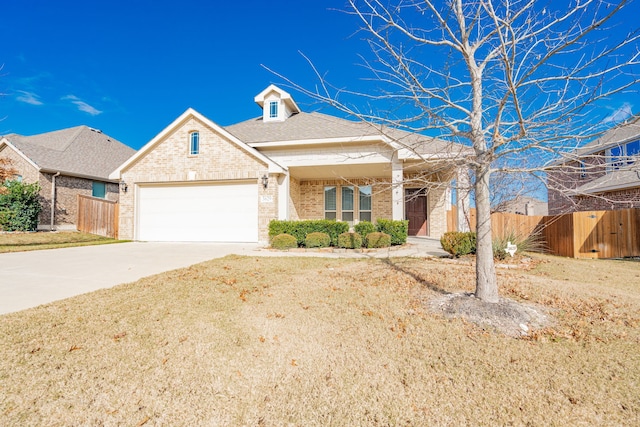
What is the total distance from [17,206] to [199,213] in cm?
998

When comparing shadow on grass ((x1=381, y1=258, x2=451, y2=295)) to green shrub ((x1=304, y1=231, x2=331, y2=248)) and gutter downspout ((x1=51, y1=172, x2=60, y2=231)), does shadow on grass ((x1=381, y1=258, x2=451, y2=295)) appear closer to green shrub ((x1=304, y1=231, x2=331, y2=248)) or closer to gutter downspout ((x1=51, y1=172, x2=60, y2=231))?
green shrub ((x1=304, y1=231, x2=331, y2=248))

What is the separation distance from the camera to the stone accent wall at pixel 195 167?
41.1ft

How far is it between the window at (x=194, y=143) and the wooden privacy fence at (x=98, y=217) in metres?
5.43

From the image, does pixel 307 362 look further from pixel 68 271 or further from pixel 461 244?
pixel 461 244

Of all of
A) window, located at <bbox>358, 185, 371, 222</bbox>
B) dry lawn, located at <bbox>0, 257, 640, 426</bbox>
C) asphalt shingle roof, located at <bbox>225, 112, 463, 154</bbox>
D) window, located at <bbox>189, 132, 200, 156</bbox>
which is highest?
asphalt shingle roof, located at <bbox>225, 112, 463, 154</bbox>

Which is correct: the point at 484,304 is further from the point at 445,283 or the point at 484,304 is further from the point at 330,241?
the point at 330,241

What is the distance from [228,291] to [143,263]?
12.9 ft

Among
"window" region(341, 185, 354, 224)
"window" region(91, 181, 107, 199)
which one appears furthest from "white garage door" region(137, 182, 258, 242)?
"window" region(91, 181, 107, 199)

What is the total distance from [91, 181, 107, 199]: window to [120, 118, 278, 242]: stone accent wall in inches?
303

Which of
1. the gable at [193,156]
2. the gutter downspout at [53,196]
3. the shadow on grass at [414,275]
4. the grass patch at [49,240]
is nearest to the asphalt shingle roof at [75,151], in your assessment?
the gutter downspout at [53,196]

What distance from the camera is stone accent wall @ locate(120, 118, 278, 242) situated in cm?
1254

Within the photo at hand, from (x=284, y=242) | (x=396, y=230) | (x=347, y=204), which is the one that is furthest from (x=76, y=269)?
(x=347, y=204)

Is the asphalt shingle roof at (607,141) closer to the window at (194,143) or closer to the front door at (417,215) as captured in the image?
the front door at (417,215)

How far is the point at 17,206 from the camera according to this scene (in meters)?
15.1
